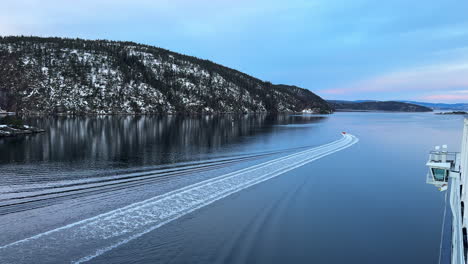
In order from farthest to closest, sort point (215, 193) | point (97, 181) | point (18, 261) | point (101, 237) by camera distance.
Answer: point (97, 181)
point (215, 193)
point (101, 237)
point (18, 261)

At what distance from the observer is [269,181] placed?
22781 millimetres

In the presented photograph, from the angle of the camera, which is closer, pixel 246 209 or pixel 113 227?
pixel 113 227

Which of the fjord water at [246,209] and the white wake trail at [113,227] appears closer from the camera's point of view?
the white wake trail at [113,227]

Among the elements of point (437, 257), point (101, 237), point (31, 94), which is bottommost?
point (437, 257)

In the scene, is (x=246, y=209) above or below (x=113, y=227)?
below

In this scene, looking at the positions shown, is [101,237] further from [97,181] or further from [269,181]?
[269,181]

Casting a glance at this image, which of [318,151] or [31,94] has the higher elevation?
[31,94]

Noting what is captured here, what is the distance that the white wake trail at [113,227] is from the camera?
10812 millimetres

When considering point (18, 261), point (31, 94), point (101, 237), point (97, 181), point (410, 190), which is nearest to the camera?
point (18, 261)

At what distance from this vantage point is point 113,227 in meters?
13.1

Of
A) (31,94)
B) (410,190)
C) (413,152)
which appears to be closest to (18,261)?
(410,190)

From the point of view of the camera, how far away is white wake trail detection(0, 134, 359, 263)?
10812 millimetres

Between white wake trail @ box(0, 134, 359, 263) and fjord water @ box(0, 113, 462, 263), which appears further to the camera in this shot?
fjord water @ box(0, 113, 462, 263)

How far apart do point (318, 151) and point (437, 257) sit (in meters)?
27.3
